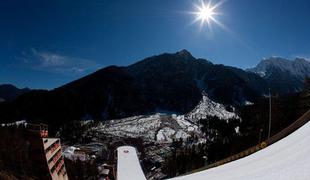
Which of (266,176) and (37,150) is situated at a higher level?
(37,150)

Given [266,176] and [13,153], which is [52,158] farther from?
[13,153]

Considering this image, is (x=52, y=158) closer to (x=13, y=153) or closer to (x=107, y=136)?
(x=13, y=153)

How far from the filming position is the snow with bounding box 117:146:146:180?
90.0ft

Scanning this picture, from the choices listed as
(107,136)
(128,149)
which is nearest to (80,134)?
(107,136)

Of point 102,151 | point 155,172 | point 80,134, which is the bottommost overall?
point 155,172

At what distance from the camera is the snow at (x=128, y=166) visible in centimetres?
2744

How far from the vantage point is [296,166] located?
420 inches

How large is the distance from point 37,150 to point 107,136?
181405mm

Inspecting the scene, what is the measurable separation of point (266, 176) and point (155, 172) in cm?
11294

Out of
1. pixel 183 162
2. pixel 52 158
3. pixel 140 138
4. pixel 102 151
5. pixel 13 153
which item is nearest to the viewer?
pixel 52 158

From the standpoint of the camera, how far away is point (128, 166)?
33.5 meters

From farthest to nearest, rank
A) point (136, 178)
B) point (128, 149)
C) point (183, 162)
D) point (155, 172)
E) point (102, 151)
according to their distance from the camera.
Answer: point (102, 151) < point (155, 172) < point (183, 162) < point (128, 149) < point (136, 178)

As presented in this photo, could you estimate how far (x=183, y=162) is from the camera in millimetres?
96812

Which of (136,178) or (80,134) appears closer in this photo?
(136,178)
